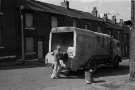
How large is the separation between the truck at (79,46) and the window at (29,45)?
12867 millimetres

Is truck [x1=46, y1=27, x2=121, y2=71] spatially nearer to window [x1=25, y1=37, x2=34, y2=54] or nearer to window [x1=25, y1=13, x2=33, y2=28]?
window [x1=25, y1=37, x2=34, y2=54]

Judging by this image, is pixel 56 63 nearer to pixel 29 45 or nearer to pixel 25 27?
pixel 25 27

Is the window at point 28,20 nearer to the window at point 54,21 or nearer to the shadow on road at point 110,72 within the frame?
the window at point 54,21

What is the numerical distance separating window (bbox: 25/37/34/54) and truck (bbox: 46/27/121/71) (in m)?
12.9

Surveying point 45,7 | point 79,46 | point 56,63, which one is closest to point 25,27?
point 45,7

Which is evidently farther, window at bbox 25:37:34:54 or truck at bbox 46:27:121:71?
window at bbox 25:37:34:54

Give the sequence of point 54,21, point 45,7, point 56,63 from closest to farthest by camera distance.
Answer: point 56,63, point 54,21, point 45,7

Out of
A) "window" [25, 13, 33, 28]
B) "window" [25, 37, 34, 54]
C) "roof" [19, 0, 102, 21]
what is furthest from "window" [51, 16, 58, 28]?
"window" [25, 37, 34, 54]

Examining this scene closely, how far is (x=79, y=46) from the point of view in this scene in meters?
16.1

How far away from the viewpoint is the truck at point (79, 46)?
51.7 ft

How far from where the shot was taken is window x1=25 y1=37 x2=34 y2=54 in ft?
101

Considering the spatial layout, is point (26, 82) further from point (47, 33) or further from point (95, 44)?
point (47, 33)

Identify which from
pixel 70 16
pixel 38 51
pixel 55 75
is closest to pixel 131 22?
pixel 55 75

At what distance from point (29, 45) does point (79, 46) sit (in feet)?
53.0
